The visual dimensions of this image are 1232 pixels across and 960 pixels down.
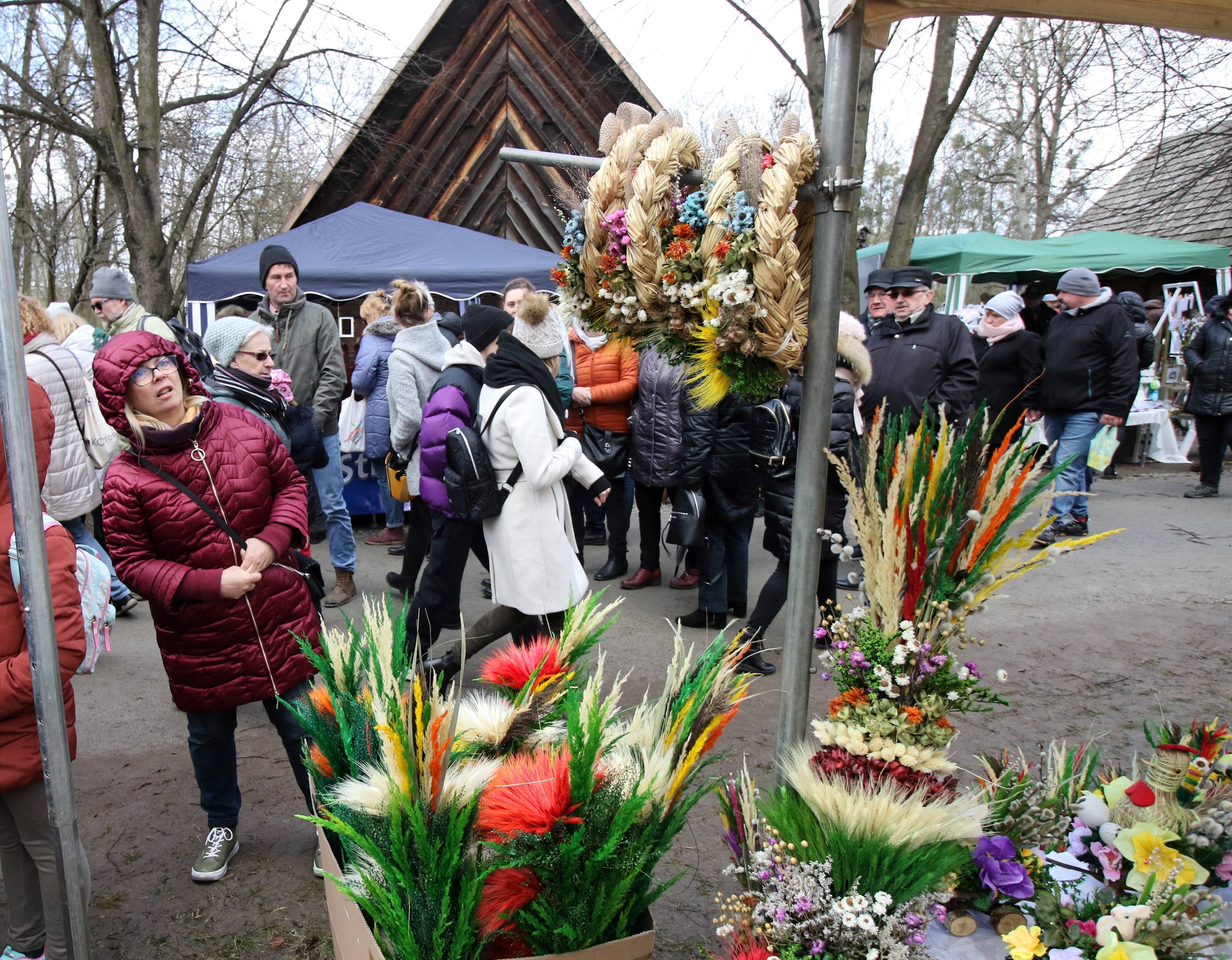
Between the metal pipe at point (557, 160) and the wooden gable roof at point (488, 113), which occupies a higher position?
the wooden gable roof at point (488, 113)

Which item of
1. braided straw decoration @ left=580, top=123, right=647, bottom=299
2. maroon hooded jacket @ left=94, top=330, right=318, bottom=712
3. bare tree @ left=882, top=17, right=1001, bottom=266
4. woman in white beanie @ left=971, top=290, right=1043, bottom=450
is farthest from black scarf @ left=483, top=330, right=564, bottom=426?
bare tree @ left=882, top=17, right=1001, bottom=266

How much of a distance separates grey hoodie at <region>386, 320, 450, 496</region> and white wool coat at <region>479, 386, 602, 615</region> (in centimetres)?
166

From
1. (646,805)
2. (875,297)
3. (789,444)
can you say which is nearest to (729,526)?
(789,444)

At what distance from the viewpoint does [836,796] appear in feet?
5.61

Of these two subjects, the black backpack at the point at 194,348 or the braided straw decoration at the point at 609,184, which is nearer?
the braided straw decoration at the point at 609,184

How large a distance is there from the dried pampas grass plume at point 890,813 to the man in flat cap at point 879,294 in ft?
14.3

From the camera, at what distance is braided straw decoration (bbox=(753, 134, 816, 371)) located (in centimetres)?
168

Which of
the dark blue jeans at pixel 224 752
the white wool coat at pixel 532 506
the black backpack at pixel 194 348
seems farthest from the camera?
the black backpack at pixel 194 348

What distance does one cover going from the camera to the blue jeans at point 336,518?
5.75 metres

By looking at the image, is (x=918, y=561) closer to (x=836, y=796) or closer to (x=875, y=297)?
(x=836, y=796)

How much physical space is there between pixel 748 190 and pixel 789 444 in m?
2.89

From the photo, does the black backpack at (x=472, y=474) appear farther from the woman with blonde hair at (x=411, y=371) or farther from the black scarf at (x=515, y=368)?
the woman with blonde hair at (x=411, y=371)

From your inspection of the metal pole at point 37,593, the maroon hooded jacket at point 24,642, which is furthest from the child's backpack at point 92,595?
the metal pole at point 37,593

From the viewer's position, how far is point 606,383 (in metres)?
6.05
